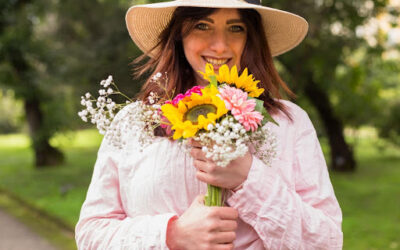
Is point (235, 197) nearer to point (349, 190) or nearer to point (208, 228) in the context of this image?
point (208, 228)

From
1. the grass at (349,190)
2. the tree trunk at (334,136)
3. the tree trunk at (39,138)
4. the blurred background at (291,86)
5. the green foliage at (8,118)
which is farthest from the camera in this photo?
the green foliage at (8,118)

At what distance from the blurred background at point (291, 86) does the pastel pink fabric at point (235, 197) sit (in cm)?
468

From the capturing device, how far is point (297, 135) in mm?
1755

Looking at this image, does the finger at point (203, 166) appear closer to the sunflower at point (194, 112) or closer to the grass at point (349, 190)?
the sunflower at point (194, 112)

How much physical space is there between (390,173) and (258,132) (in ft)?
34.8

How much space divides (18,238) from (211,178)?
5942 mm

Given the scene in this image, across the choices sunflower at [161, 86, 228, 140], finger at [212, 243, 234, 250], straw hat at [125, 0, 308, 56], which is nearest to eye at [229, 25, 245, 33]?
straw hat at [125, 0, 308, 56]

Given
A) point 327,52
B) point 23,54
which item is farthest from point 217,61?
point 23,54

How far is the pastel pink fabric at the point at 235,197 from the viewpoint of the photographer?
4.97 ft

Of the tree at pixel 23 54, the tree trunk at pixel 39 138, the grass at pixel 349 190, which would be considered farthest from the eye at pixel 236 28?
the tree trunk at pixel 39 138

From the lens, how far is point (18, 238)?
657 centimetres

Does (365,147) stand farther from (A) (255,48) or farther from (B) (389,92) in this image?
(A) (255,48)

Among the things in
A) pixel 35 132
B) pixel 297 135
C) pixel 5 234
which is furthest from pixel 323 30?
pixel 35 132

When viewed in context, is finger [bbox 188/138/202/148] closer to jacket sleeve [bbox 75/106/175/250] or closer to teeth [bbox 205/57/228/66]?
jacket sleeve [bbox 75/106/175/250]
